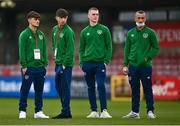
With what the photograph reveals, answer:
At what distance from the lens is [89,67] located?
16516 mm

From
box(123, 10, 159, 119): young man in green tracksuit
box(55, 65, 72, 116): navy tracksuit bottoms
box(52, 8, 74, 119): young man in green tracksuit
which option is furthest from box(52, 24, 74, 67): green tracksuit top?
box(123, 10, 159, 119): young man in green tracksuit

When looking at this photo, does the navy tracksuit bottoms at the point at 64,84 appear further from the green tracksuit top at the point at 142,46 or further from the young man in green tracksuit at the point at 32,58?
the green tracksuit top at the point at 142,46

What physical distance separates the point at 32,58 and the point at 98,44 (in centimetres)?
139

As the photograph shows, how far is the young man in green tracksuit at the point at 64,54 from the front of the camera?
16250 millimetres

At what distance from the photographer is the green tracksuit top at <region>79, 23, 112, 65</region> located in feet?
54.0

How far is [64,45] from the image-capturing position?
53.6ft

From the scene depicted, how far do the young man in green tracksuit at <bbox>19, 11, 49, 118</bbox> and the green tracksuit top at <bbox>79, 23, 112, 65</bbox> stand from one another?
915mm

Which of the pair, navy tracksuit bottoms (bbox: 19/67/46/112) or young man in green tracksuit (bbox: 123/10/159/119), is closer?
navy tracksuit bottoms (bbox: 19/67/46/112)

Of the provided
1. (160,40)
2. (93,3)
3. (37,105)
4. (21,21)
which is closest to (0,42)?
(21,21)

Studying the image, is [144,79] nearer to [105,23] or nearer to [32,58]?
[32,58]

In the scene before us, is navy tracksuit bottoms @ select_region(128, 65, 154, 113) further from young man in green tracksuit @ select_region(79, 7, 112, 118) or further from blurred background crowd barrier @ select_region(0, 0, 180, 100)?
blurred background crowd barrier @ select_region(0, 0, 180, 100)

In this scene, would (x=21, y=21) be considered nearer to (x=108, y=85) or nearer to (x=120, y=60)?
(x=120, y=60)

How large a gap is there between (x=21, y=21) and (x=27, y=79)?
20.0 meters

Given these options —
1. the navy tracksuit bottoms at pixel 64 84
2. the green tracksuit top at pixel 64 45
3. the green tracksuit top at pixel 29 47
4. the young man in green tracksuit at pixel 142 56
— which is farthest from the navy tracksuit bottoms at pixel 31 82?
the young man in green tracksuit at pixel 142 56
